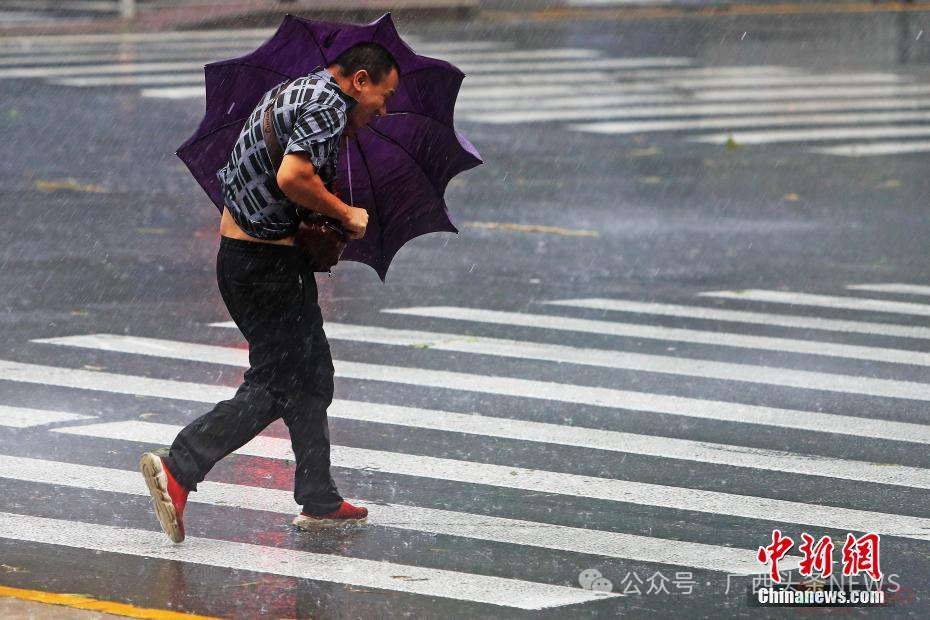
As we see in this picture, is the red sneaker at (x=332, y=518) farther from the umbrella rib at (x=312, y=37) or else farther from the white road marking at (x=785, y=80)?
the white road marking at (x=785, y=80)

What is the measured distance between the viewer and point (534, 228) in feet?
47.0

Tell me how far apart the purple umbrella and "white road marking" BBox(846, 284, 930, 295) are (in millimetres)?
5610

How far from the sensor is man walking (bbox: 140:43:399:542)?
20.8ft

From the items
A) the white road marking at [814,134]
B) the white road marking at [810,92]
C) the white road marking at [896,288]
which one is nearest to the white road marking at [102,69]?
the white road marking at [810,92]

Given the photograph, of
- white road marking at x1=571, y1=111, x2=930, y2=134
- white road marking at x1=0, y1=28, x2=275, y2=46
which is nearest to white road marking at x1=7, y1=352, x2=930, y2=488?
white road marking at x1=571, y1=111, x2=930, y2=134

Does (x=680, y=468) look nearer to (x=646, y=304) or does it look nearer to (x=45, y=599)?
(x=45, y=599)

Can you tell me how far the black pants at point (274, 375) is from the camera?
6594mm

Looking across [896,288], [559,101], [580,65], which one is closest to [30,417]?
[896,288]

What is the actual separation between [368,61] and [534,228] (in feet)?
26.0

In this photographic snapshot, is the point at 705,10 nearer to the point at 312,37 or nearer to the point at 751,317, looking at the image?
the point at 751,317

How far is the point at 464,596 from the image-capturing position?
19.8ft

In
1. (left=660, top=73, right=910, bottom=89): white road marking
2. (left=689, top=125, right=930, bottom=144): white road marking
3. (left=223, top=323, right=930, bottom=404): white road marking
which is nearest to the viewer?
(left=223, top=323, right=930, bottom=404): white road marking

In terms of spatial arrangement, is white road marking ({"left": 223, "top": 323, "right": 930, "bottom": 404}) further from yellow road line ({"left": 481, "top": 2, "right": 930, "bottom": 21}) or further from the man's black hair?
yellow road line ({"left": 481, "top": 2, "right": 930, "bottom": 21})

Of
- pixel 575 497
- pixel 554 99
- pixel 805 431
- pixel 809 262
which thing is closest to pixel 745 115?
pixel 554 99
